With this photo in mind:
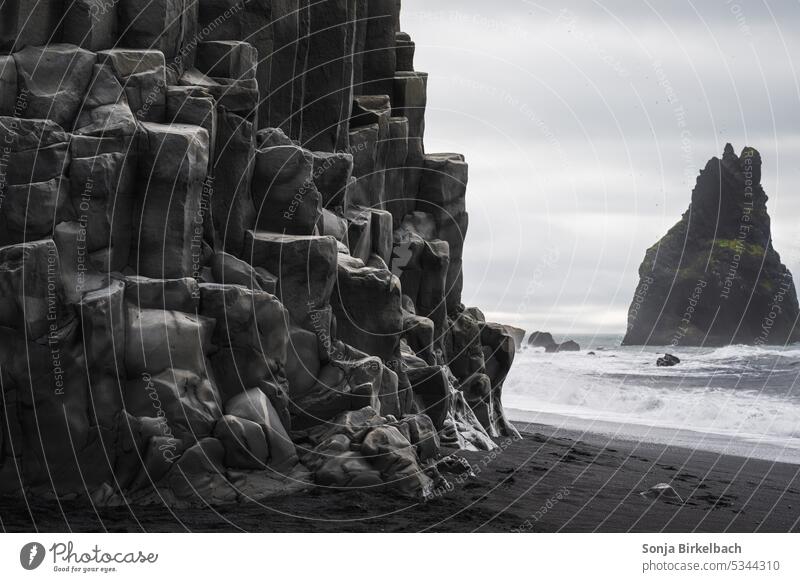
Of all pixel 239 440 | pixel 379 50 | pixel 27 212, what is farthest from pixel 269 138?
pixel 379 50

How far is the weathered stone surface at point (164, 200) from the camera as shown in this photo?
2355cm

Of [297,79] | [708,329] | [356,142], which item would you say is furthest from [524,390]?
[297,79]

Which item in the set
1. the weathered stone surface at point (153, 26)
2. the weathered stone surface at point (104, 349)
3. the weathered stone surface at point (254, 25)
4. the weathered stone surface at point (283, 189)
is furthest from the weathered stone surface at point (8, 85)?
the weathered stone surface at point (254, 25)

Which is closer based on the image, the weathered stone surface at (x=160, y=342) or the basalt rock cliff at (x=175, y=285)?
the basalt rock cliff at (x=175, y=285)

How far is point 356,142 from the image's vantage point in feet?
122

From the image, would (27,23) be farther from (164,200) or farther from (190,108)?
(164,200)

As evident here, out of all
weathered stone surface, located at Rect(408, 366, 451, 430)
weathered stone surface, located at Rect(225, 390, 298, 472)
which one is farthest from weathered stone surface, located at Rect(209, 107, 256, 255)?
weathered stone surface, located at Rect(408, 366, 451, 430)

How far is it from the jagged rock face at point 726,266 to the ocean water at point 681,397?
2346 millimetres

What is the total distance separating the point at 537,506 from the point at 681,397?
3368cm

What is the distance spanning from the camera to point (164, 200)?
23812 millimetres

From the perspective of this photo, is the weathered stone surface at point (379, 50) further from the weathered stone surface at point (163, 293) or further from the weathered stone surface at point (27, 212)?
the weathered stone surface at point (27, 212)

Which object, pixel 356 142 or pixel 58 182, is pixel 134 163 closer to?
pixel 58 182
